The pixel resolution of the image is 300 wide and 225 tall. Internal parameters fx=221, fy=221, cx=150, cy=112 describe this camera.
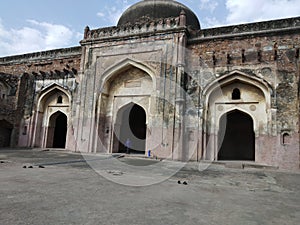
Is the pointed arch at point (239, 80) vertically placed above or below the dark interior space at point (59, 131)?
above

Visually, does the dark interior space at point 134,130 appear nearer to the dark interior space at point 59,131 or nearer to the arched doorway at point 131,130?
the arched doorway at point 131,130

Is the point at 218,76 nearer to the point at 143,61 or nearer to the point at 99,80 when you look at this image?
the point at 143,61

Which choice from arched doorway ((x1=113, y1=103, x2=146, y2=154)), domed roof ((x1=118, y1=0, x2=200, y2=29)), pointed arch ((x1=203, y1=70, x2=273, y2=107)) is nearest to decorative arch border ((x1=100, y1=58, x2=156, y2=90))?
arched doorway ((x1=113, y1=103, x2=146, y2=154))

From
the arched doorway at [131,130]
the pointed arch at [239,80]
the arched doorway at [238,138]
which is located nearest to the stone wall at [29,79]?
the arched doorway at [131,130]

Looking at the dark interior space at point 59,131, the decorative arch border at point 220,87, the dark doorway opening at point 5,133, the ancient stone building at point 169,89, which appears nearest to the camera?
the ancient stone building at point 169,89

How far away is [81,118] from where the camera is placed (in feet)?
34.0

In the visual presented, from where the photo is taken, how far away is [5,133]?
1226 centimetres

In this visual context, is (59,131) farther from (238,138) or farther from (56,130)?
(238,138)

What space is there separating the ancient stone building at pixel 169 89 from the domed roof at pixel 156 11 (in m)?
0.07

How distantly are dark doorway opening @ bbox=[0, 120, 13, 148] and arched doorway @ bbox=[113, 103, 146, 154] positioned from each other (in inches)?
240

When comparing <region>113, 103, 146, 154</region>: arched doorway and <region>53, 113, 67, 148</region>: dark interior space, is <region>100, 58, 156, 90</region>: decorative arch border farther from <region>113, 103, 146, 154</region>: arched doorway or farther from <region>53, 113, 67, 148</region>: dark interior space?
<region>53, 113, 67, 148</region>: dark interior space

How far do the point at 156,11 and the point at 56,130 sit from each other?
8.87 meters

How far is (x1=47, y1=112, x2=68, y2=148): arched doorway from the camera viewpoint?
12.3m

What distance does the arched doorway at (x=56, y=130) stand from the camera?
1227 cm
